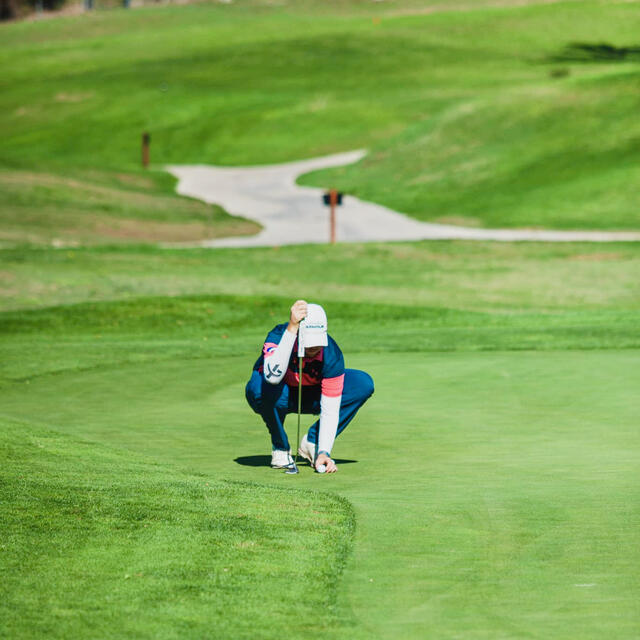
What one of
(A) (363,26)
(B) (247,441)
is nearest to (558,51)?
(A) (363,26)

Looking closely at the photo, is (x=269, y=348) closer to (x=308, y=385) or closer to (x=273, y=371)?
(x=273, y=371)

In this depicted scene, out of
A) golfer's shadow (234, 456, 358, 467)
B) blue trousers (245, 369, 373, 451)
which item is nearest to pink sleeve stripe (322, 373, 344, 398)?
blue trousers (245, 369, 373, 451)

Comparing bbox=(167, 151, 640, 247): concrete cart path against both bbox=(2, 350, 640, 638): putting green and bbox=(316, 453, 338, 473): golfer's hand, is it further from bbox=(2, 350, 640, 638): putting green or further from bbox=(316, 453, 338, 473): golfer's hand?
bbox=(316, 453, 338, 473): golfer's hand

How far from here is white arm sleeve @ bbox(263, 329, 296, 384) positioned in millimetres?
9945

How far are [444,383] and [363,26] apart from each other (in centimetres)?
10513

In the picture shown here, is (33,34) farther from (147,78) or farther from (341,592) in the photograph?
(341,592)

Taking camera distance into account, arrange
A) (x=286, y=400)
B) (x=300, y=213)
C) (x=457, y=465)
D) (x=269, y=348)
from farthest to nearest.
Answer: (x=300, y=213)
(x=286, y=400)
(x=457, y=465)
(x=269, y=348)

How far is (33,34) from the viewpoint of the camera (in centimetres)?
14362

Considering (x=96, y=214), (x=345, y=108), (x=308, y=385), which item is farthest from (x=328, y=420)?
(x=345, y=108)

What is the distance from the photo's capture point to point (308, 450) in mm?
11062

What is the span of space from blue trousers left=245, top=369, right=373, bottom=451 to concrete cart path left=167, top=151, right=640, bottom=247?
32.5 meters

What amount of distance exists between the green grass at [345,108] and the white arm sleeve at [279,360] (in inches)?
1434

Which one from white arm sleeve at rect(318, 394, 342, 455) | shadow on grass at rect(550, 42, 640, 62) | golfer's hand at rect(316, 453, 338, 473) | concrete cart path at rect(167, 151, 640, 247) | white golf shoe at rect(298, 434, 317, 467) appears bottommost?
concrete cart path at rect(167, 151, 640, 247)

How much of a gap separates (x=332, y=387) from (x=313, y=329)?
74 cm
